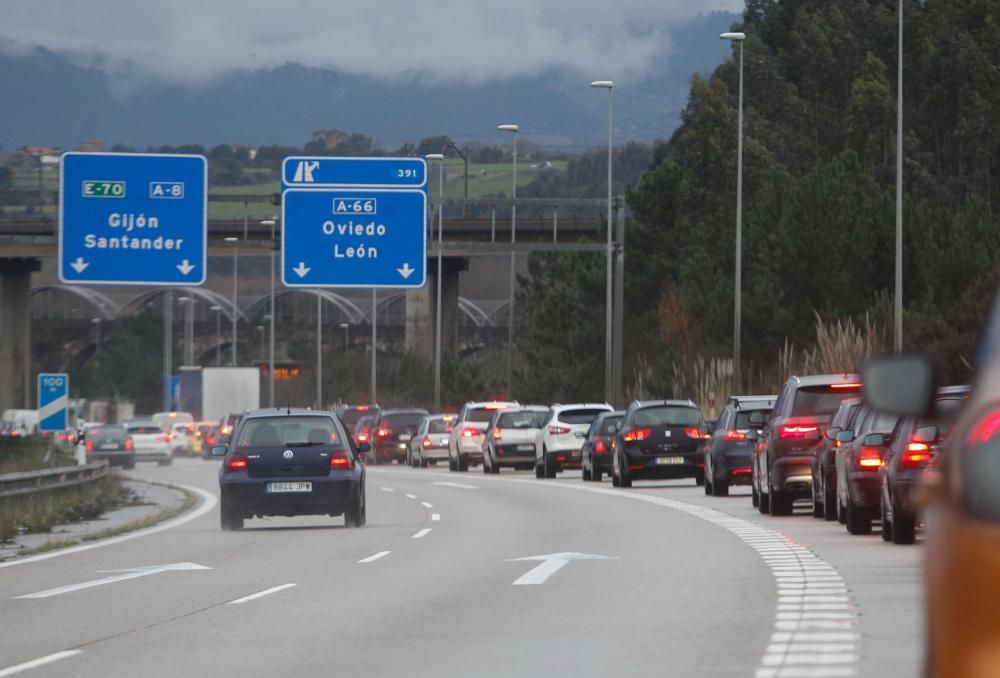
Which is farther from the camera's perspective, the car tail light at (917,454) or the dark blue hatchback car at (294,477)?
the dark blue hatchback car at (294,477)

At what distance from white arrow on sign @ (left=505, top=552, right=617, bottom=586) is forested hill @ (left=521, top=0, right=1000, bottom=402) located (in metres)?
22.8

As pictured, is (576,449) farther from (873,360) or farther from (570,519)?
(873,360)

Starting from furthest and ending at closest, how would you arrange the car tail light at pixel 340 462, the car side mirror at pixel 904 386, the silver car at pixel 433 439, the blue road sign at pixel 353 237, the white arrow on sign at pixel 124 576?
the silver car at pixel 433 439 → the blue road sign at pixel 353 237 → the car tail light at pixel 340 462 → the white arrow on sign at pixel 124 576 → the car side mirror at pixel 904 386

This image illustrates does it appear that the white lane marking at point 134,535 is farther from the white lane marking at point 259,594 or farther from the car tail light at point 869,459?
the car tail light at point 869,459

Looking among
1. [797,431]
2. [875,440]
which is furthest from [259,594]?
[797,431]

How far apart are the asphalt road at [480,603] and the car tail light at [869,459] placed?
0.75 m

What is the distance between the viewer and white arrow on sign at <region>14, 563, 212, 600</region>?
696 inches

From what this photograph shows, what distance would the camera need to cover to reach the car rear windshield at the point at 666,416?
40.2 m

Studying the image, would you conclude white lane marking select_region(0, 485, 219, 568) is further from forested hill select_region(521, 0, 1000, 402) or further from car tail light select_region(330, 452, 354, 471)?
forested hill select_region(521, 0, 1000, 402)

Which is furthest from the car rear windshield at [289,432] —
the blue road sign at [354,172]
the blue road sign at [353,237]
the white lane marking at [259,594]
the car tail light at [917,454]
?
the blue road sign at [354,172]

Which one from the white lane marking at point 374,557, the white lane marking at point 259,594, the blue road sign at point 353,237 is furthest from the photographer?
the blue road sign at point 353,237

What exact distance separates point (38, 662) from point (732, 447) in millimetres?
24496

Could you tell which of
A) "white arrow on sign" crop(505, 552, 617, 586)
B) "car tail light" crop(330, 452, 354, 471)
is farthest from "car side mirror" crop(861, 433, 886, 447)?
"car tail light" crop(330, 452, 354, 471)

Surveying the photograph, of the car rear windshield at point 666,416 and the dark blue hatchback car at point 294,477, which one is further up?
the car rear windshield at point 666,416
